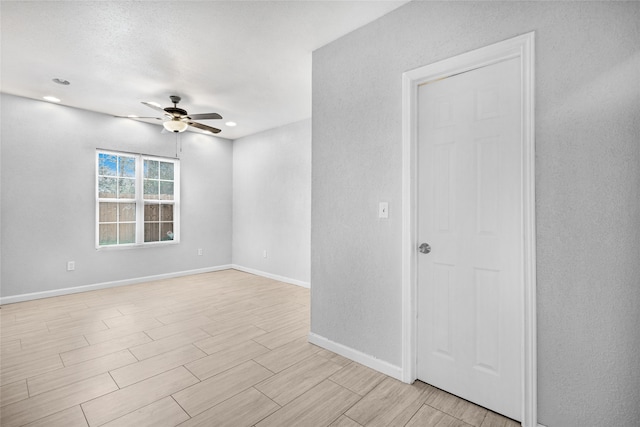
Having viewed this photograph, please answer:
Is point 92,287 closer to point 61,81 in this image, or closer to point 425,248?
point 61,81

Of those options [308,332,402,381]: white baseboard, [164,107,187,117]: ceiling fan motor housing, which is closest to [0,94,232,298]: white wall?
[164,107,187,117]: ceiling fan motor housing

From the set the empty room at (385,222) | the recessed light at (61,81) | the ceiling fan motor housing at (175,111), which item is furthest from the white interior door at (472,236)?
the recessed light at (61,81)

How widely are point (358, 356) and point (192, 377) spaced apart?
4.17 feet

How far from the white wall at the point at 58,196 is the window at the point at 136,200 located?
13 cm

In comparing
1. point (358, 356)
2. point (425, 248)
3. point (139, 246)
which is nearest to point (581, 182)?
point (425, 248)

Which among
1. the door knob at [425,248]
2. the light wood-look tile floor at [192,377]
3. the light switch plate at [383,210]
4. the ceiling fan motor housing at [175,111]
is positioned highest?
the ceiling fan motor housing at [175,111]

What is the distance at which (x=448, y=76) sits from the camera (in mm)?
2064

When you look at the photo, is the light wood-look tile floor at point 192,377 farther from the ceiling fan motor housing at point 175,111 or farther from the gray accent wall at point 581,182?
the ceiling fan motor housing at point 175,111

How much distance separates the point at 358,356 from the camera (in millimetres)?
2480

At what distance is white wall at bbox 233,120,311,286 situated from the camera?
5.11 m

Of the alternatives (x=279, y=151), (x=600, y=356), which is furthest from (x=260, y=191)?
(x=600, y=356)

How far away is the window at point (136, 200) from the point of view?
485cm

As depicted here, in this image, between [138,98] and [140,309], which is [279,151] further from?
[140,309]

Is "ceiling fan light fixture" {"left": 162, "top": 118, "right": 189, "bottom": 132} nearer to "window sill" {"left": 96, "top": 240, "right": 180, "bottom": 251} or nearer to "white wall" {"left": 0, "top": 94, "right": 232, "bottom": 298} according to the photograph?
"white wall" {"left": 0, "top": 94, "right": 232, "bottom": 298}
